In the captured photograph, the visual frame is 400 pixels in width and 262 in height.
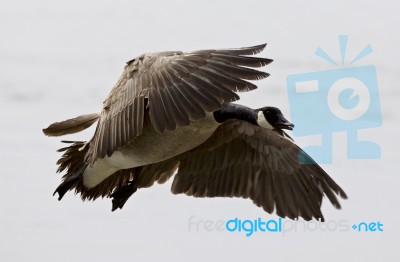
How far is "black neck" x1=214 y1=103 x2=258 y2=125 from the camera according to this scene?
849 cm

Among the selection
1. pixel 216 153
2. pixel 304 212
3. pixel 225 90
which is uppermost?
pixel 225 90

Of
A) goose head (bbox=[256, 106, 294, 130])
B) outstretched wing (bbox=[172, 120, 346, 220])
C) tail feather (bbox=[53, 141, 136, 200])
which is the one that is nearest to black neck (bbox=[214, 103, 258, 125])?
goose head (bbox=[256, 106, 294, 130])

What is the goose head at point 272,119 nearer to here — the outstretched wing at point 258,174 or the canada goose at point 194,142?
the canada goose at point 194,142

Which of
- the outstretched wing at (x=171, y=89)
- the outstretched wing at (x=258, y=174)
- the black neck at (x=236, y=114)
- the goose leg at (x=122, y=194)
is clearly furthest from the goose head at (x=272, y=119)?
the goose leg at (x=122, y=194)

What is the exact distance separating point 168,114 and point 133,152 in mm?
1387

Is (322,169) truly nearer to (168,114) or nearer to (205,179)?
(205,179)

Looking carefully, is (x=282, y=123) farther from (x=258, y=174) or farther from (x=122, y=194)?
(x=122, y=194)

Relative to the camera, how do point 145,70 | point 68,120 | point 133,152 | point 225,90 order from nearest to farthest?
point 225,90, point 145,70, point 133,152, point 68,120

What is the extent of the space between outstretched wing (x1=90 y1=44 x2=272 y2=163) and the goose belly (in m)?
0.47

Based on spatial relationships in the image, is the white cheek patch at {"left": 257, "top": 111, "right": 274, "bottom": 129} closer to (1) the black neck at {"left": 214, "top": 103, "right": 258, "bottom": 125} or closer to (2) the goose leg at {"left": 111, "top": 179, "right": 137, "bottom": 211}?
(1) the black neck at {"left": 214, "top": 103, "right": 258, "bottom": 125}

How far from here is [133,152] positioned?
28.3ft

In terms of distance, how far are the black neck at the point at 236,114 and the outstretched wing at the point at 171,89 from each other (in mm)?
849

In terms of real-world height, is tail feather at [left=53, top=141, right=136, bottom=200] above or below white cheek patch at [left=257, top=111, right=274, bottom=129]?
below

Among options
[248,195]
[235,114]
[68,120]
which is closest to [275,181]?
[248,195]
